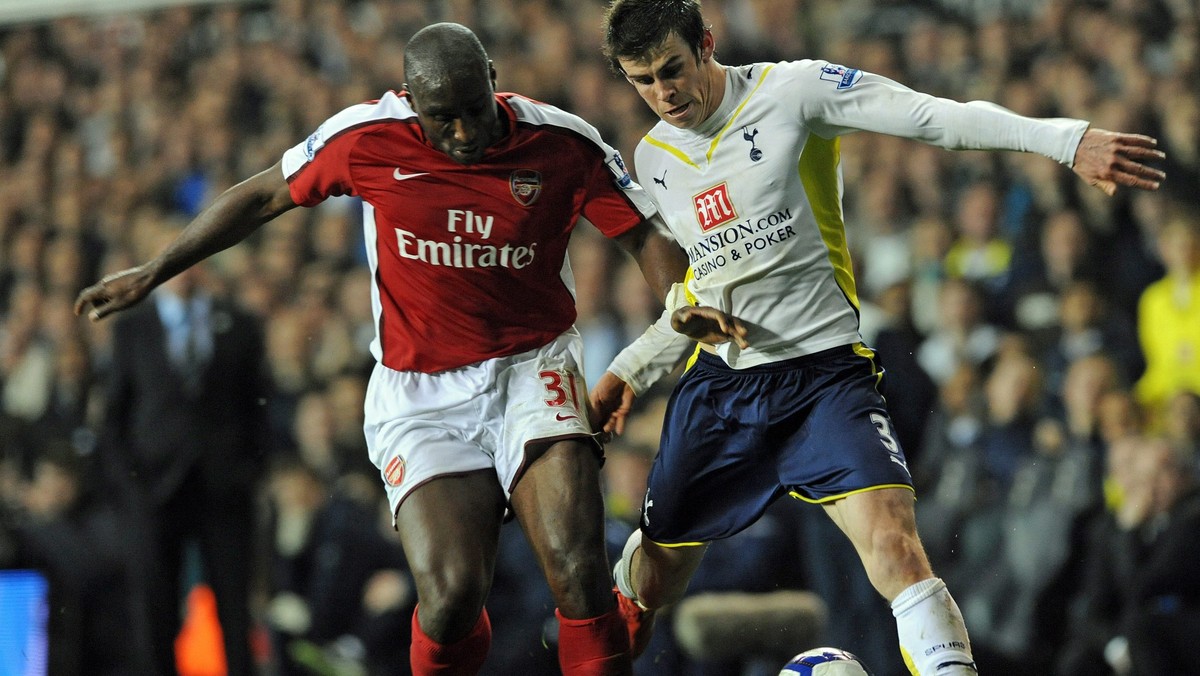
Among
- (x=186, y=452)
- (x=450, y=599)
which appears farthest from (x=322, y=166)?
(x=186, y=452)

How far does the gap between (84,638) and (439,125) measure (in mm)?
5429

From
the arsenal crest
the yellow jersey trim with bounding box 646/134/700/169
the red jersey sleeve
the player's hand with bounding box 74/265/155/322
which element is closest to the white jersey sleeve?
the yellow jersey trim with bounding box 646/134/700/169

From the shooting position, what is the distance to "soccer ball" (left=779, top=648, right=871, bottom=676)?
430 centimetres

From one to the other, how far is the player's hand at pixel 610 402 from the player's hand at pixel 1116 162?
Answer: 5.40 feet

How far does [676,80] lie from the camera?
13.1ft

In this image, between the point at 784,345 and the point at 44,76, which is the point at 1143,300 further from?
the point at 44,76

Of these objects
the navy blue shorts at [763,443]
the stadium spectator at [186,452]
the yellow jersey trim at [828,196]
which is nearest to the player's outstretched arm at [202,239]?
the navy blue shorts at [763,443]

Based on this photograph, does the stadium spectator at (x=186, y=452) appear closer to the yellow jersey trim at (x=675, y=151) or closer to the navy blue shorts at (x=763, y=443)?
the navy blue shorts at (x=763, y=443)

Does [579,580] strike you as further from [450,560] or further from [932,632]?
[932,632]

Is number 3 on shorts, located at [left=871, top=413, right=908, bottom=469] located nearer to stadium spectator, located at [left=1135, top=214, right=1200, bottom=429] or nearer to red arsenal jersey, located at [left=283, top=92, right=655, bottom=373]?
red arsenal jersey, located at [left=283, top=92, right=655, bottom=373]

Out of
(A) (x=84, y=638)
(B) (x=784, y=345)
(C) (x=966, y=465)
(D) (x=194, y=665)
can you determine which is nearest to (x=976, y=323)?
(C) (x=966, y=465)

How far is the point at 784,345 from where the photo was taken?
13.6ft

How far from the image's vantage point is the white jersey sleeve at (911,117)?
141 inches

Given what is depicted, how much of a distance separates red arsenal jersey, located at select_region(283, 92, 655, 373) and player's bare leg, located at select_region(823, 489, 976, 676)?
1.18 m
